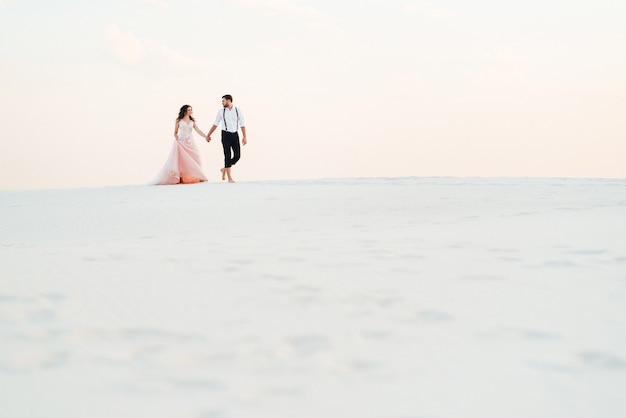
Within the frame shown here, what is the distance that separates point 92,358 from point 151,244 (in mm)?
2508

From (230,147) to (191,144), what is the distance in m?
0.75

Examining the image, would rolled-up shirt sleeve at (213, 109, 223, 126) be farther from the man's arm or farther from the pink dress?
the pink dress

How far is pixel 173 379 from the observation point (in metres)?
2.04

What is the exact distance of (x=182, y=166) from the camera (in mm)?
13273

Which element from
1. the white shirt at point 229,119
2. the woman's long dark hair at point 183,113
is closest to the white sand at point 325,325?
the white shirt at point 229,119

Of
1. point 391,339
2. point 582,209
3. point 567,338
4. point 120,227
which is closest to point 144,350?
point 391,339

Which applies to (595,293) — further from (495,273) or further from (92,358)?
(92,358)

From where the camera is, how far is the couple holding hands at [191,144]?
515 inches

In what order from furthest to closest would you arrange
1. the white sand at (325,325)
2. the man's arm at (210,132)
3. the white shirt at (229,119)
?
the man's arm at (210,132) → the white shirt at (229,119) → the white sand at (325,325)

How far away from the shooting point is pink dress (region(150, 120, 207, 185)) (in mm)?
13180

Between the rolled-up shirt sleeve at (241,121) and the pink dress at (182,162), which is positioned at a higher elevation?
the rolled-up shirt sleeve at (241,121)

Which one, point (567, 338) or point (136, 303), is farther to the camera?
point (136, 303)

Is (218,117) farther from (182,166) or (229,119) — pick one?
(182,166)

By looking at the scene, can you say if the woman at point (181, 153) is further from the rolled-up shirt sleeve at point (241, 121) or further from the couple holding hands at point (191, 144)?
the rolled-up shirt sleeve at point (241, 121)
